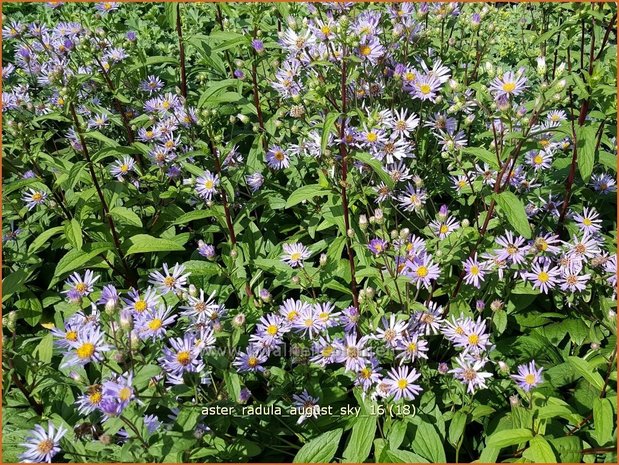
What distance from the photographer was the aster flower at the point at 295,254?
2953mm

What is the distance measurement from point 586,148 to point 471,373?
119 centimetres

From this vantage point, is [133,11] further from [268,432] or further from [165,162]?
[268,432]

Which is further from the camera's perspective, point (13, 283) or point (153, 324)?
point (13, 283)

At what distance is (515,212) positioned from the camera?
2.34m

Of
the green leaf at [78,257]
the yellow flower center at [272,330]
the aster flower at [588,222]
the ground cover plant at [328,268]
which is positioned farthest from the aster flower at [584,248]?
the green leaf at [78,257]

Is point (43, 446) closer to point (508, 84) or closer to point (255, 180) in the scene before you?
point (255, 180)

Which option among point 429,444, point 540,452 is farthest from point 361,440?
point 540,452

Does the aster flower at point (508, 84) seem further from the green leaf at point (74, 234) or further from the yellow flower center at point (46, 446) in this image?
the yellow flower center at point (46, 446)

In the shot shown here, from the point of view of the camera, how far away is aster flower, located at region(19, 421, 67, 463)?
2.11 metres

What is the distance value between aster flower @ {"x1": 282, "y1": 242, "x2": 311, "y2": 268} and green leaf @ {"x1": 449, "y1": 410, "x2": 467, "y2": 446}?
106 cm

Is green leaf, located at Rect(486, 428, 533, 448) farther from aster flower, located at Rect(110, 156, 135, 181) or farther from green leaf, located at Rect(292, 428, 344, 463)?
aster flower, located at Rect(110, 156, 135, 181)

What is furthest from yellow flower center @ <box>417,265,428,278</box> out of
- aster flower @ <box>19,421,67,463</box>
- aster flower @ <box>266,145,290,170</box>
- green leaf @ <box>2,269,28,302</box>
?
green leaf @ <box>2,269,28,302</box>

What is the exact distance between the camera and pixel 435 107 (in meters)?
3.50

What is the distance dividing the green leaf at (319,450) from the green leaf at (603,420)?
104 centimetres
